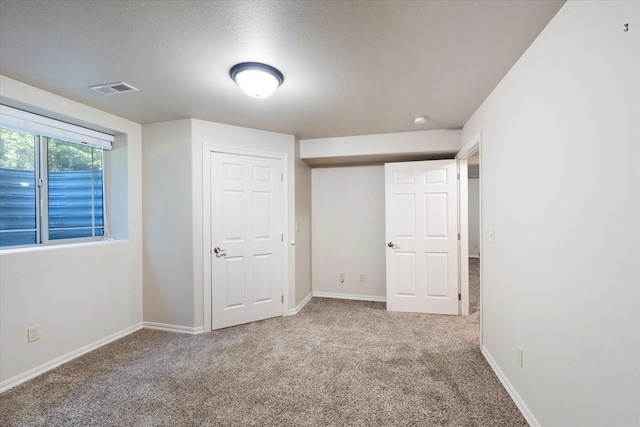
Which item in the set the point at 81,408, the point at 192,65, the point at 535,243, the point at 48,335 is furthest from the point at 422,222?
the point at 48,335

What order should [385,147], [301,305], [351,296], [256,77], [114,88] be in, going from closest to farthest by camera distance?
[256,77] < [114,88] < [385,147] < [301,305] < [351,296]

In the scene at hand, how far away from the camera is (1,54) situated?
69.2 inches

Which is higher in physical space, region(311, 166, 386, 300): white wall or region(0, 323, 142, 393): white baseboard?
region(311, 166, 386, 300): white wall

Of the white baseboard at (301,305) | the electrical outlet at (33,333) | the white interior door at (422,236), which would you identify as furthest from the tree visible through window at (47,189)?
the white interior door at (422,236)

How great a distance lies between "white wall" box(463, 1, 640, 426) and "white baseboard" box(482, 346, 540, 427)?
18 millimetres

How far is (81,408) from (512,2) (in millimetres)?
3423

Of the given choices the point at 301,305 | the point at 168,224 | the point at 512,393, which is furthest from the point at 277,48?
the point at 301,305

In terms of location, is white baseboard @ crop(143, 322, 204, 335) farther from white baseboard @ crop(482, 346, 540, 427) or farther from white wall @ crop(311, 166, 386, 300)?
white baseboard @ crop(482, 346, 540, 427)

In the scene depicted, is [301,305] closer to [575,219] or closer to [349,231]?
[349,231]

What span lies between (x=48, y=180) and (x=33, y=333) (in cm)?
132

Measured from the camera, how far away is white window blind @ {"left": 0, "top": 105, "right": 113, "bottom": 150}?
7.22 feet

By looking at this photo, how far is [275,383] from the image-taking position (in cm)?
212

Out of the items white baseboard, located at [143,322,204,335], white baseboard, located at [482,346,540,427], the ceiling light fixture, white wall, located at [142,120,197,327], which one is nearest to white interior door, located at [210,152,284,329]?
white baseboard, located at [143,322,204,335]

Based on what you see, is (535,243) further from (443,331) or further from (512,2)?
(443,331)
